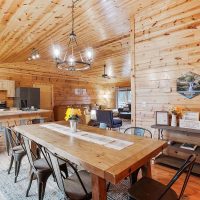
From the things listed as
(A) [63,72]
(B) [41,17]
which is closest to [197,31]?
(B) [41,17]

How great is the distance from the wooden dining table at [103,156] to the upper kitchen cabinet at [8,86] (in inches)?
207

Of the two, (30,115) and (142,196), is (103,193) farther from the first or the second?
(30,115)

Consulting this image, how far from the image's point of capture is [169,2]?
10.6 feet

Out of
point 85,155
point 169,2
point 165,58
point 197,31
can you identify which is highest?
point 169,2

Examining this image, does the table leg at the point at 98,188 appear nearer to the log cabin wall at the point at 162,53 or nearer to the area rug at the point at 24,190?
the area rug at the point at 24,190

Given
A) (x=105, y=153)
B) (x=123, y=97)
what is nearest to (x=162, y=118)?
(x=105, y=153)

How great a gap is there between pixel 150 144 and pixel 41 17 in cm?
289

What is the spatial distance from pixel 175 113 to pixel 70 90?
706 cm

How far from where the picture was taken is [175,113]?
317 centimetres

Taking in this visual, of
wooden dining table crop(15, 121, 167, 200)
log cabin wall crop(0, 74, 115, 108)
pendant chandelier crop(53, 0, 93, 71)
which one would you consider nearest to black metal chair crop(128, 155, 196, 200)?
wooden dining table crop(15, 121, 167, 200)

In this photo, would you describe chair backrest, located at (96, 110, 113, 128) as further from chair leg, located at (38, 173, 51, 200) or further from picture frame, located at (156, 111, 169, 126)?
chair leg, located at (38, 173, 51, 200)

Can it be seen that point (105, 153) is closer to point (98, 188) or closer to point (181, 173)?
point (98, 188)

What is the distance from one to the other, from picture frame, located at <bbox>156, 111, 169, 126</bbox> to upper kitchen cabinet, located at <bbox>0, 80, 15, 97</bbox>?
5.89 meters

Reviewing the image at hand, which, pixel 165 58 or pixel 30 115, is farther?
pixel 30 115
